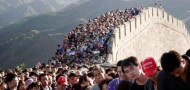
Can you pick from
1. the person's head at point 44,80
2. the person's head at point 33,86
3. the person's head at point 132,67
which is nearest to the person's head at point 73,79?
the person's head at point 44,80

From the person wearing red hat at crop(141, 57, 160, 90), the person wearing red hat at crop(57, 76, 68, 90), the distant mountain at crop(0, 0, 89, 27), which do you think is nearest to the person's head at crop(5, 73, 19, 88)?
the person wearing red hat at crop(57, 76, 68, 90)

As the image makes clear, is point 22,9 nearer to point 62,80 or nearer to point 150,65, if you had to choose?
point 62,80

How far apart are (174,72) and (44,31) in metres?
107

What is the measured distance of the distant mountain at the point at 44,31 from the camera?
92387 mm

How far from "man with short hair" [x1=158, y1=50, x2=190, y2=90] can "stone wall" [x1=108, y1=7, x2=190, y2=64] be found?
15.6m

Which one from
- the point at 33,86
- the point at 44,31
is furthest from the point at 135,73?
the point at 44,31

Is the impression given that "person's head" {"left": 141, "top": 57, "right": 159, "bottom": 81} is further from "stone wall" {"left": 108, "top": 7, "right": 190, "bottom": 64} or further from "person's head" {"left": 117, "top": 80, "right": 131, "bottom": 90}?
"stone wall" {"left": 108, "top": 7, "right": 190, "bottom": 64}

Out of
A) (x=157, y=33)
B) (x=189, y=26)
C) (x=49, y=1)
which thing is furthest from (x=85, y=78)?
(x=49, y=1)

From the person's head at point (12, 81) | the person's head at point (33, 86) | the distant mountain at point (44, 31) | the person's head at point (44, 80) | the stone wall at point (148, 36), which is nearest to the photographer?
the person's head at point (33, 86)

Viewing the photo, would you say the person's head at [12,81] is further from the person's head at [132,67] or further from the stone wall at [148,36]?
the stone wall at [148,36]

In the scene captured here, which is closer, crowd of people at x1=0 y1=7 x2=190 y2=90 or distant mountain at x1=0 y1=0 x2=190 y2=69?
crowd of people at x1=0 y1=7 x2=190 y2=90

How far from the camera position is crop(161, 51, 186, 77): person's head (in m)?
3.39

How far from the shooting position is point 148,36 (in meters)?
27.5

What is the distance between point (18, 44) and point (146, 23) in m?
77.7
